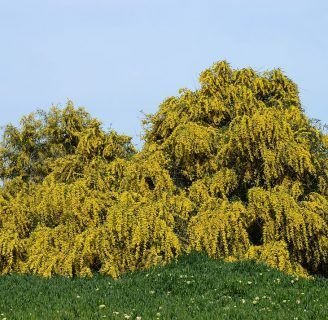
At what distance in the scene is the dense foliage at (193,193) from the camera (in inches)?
A: 591

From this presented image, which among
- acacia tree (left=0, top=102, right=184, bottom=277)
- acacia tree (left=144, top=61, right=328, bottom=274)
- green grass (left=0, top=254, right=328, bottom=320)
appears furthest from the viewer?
acacia tree (left=144, top=61, right=328, bottom=274)

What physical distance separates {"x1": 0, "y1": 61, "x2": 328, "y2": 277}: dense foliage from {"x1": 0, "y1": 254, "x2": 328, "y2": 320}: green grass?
0.95m

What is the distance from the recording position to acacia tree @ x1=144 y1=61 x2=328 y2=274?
15.3 metres

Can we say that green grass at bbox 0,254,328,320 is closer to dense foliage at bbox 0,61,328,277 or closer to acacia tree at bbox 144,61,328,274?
dense foliage at bbox 0,61,328,277

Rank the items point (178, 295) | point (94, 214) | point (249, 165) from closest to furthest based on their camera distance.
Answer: point (178, 295) < point (94, 214) < point (249, 165)

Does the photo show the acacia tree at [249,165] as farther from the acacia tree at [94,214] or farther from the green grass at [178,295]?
the green grass at [178,295]

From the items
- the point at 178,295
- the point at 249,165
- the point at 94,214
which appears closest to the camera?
the point at 178,295

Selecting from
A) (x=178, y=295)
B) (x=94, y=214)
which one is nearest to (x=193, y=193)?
(x=94, y=214)

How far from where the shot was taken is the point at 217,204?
16.2 metres

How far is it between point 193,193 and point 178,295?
6.27 meters

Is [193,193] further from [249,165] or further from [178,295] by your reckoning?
[178,295]

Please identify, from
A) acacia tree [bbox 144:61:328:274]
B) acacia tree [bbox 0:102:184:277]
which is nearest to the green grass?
acacia tree [bbox 0:102:184:277]

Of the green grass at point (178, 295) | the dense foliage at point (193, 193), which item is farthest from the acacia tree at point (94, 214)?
the green grass at point (178, 295)

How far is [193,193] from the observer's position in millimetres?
17391
